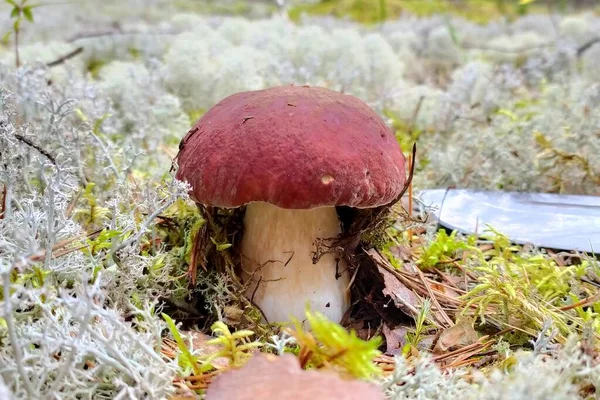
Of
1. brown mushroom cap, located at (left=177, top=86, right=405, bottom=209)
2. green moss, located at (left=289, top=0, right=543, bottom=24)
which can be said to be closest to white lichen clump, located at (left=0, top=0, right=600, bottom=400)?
brown mushroom cap, located at (left=177, top=86, right=405, bottom=209)

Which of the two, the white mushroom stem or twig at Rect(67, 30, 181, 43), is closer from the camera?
the white mushroom stem

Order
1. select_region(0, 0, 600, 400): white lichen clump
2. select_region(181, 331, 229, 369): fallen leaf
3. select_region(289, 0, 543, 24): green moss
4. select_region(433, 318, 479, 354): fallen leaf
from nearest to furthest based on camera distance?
select_region(0, 0, 600, 400): white lichen clump < select_region(181, 331, 229, 369): fallen leaf < select_region(433, 318, 479, 354): fallen leaf < select_region(289, 0, 543, 24): green moss

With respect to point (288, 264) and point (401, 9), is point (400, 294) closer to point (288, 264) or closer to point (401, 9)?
point (288, 264)

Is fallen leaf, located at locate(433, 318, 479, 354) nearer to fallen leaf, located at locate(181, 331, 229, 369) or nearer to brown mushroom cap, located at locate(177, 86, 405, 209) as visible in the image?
brown mushroom cap, located at locate(177, 86, 405, 209)

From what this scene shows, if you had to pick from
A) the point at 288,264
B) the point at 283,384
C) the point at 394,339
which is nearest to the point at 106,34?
the point at 288,264

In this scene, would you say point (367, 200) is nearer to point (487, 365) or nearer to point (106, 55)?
point (487, 365)

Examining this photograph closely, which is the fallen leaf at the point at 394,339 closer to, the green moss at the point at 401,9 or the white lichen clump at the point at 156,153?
the white lichen clump at the point at 156,153

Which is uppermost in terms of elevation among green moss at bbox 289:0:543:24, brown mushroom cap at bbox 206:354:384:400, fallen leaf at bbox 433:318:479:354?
green moss at bbox 289:0:543:24

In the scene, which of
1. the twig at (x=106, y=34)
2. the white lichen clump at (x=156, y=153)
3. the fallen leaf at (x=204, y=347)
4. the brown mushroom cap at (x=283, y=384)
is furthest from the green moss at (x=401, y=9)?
the brown mushroom cap at (x=283, y=384)
